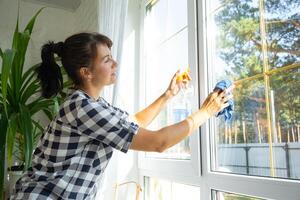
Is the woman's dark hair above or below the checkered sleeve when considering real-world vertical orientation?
above

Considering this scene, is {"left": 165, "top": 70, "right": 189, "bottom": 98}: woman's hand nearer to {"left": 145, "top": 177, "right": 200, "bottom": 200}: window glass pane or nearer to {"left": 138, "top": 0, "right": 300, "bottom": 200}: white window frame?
{"left": 138, "top": 0, "right": 300, "bottom": 200}: white window frame

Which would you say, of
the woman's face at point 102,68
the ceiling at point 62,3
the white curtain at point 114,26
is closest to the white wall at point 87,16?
the ceiling at point 62,3

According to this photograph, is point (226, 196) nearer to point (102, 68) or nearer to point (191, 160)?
point (191, 160)

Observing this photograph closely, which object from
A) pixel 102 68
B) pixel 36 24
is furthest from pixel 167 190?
pixel 36 24

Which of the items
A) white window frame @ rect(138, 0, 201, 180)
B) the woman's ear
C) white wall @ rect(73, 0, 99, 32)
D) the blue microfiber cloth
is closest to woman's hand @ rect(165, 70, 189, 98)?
white window frame @ rect(138, 0, 201, 180)

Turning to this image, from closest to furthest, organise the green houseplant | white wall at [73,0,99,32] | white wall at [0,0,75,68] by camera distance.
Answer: the green houseplant, white wall at [73,0,99,32], white wall at [0,0,75,68]

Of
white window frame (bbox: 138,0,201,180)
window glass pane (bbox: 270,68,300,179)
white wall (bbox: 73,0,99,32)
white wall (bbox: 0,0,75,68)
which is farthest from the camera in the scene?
white wall (bbox: 0,0,75,68)

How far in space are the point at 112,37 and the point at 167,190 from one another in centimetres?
92

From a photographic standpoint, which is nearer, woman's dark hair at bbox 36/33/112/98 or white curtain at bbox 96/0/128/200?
woman's dark hair at bbox 36/33/112/98

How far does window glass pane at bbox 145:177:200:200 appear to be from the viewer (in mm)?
1494

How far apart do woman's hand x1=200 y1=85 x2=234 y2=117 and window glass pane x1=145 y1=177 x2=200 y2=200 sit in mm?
499

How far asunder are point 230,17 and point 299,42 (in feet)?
1.31

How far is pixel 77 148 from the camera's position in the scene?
1069mm

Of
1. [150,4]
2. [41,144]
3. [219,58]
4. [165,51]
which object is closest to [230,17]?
[219,58]
